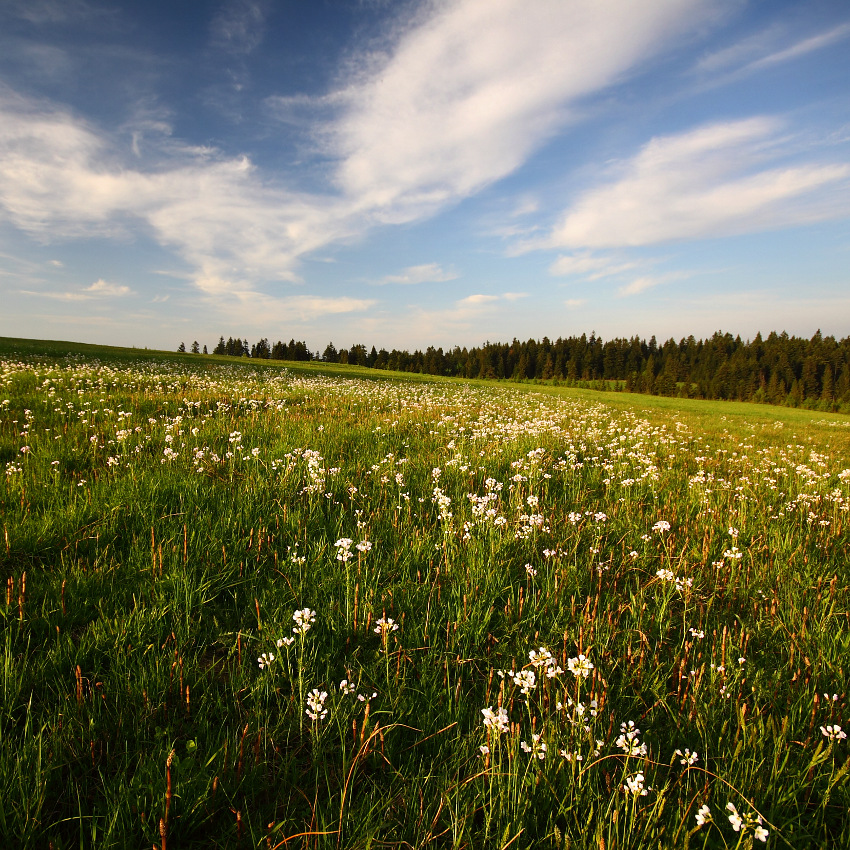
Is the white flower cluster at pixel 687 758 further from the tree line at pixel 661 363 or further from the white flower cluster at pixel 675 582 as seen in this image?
the tree line at pixel 661 363

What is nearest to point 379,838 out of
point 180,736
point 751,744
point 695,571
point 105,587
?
point 180,736

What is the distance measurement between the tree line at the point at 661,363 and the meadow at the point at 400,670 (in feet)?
320

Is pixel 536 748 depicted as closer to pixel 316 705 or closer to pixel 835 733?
pixel 316 705

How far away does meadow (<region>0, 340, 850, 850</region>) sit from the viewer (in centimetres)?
162

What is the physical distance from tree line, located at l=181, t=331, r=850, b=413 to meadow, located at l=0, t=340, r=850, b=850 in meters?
97.6

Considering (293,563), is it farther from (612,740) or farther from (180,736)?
(612,740)

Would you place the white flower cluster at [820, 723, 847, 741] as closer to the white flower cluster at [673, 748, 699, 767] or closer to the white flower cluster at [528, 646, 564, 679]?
the white flower cluster at [673, 748, 699, 767]

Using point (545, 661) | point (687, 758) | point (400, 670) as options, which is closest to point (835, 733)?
point (687, 758)

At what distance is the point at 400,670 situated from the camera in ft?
7.58

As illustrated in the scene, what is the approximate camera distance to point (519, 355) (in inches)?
5010

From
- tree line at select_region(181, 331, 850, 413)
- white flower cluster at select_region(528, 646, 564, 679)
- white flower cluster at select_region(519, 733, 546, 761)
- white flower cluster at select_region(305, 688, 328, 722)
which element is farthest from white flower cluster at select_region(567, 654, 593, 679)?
tree line at select_region(181, 331, 850, 413)

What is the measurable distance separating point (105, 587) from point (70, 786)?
55.8 inches

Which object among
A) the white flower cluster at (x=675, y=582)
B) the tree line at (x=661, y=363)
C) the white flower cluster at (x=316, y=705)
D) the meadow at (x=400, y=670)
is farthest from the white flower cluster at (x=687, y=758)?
the tree line at (x=661, y=363)

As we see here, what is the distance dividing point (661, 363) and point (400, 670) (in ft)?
411
